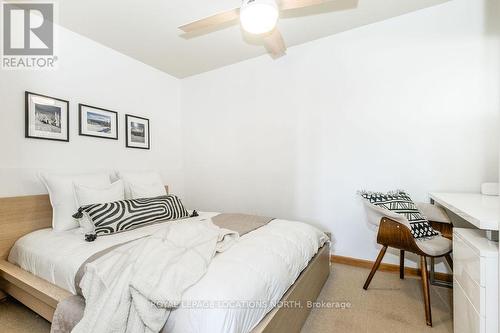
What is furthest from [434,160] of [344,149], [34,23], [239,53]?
[34,23]

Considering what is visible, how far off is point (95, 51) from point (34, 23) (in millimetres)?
526

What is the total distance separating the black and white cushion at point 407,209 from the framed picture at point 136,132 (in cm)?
270

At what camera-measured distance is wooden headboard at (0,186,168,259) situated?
6.31 ft

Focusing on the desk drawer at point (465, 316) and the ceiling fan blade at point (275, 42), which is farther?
the ceiling fan blade at point (275, 42)

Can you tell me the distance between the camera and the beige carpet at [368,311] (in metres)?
1.65

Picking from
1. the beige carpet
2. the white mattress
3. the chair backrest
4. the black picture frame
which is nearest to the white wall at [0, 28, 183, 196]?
the black picture frame

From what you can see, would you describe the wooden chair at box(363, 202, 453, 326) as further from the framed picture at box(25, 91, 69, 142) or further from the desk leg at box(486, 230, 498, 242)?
the framed picture at box(25, 91, 69, 142)

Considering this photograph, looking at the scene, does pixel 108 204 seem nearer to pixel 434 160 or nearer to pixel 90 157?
pixel 90 157

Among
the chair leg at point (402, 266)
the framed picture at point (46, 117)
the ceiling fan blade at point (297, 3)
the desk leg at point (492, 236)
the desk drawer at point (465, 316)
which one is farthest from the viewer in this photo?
the chair leg at point (402, 266)

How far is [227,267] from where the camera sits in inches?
48.5

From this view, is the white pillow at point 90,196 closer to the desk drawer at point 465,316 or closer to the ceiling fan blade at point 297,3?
the ceiling fan blade at point 297,3

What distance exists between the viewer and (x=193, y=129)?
3.71 meters

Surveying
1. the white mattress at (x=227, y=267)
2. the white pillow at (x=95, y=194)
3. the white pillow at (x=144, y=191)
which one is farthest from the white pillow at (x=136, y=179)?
the white mattress at (x=227, y=267)

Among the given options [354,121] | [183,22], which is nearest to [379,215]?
[354,121]
